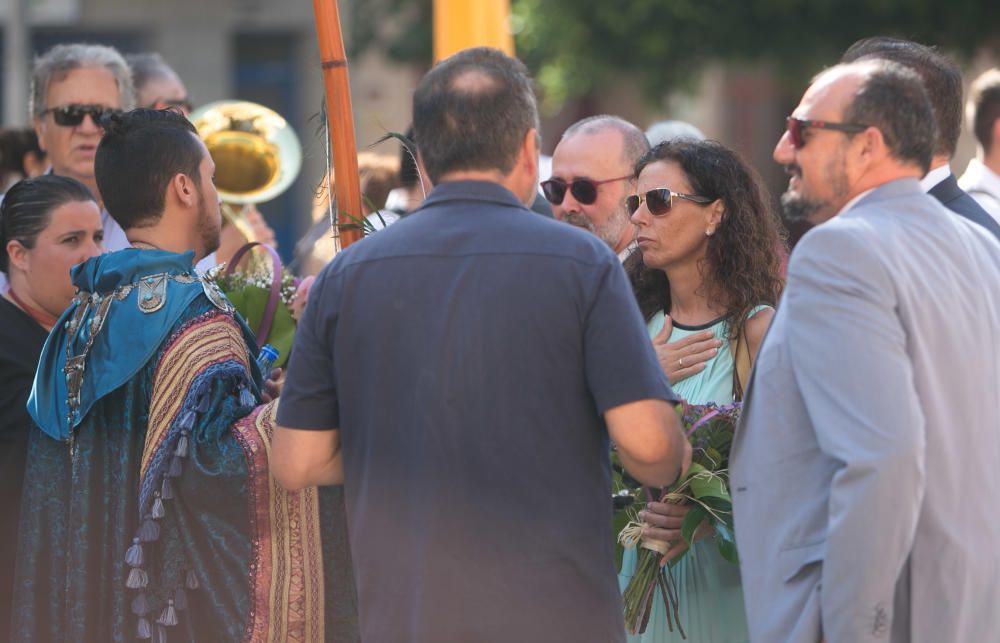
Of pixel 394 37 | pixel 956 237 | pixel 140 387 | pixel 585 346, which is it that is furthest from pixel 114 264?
pixel 394 37

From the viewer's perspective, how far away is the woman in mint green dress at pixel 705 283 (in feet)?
12.2

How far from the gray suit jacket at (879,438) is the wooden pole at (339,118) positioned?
4.15ft

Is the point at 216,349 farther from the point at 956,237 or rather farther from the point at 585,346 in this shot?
the point at 956,237

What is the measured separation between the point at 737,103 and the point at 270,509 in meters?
17.0

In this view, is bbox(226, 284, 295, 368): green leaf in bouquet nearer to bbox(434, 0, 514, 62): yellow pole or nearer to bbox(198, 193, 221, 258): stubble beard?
bbox(198, 193, 221, 258): stubble beard

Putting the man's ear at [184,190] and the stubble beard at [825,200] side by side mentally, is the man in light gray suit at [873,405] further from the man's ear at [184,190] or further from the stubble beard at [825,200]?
the man's ear at [184,190]

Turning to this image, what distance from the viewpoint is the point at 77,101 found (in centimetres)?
536

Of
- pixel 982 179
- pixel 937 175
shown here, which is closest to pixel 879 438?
pixel 937 175

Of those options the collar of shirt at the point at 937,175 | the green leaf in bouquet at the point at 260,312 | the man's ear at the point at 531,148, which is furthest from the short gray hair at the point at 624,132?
the man's ear at the point at 531,148

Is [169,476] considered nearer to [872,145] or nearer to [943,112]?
[872,145]

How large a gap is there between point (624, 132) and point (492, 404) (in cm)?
222

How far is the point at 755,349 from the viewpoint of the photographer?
12.3ft

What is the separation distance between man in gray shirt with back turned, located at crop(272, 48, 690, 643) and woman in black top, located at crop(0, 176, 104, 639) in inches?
55.9

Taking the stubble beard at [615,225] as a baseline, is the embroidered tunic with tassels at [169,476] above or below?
below
